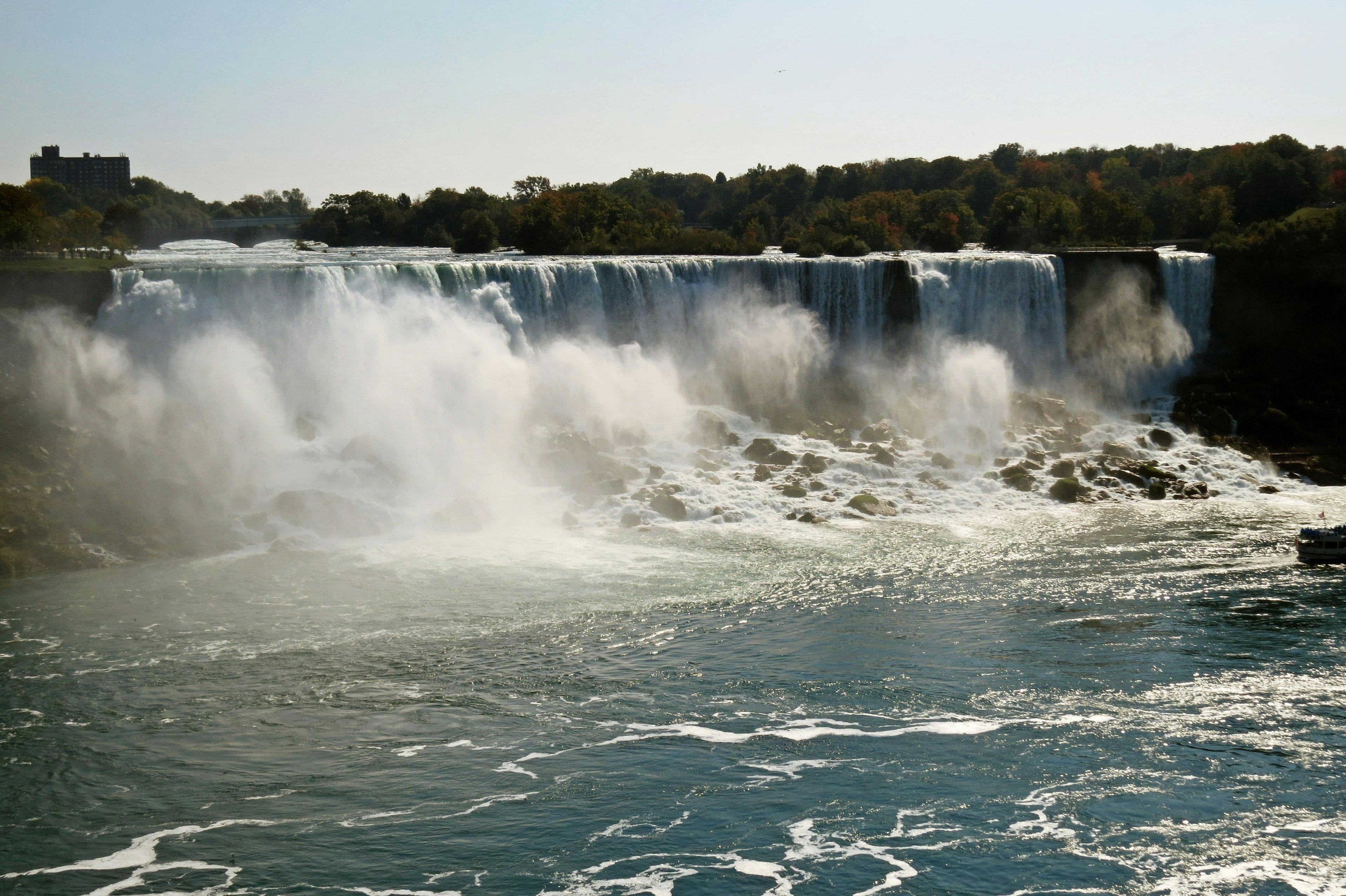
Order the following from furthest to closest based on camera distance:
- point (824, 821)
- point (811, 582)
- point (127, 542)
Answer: point (127, 542)
point (811, 582)
point (824, 821)

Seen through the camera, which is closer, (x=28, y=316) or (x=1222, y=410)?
(x=28, y=316)

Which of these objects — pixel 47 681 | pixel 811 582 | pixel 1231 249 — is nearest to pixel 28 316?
pixel 47 681

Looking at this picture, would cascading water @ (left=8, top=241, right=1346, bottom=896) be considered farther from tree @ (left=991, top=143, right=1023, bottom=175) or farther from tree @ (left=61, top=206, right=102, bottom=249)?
tree @ (left=991, top=143, right=1023, bottom=175)

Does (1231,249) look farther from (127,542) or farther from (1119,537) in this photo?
(127,542)

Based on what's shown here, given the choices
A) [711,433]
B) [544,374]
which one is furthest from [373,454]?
[711,433]

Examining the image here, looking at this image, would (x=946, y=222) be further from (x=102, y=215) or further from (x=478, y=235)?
(x=102, y=215)

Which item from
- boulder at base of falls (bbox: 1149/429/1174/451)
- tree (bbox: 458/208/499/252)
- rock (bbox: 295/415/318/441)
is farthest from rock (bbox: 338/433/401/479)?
tree (bbox: 458/208/499/252)

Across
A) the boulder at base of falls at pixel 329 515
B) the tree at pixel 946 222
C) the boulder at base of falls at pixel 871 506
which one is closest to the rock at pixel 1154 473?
the boulder at base of falls at pixel 871 506
